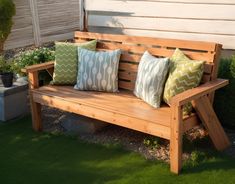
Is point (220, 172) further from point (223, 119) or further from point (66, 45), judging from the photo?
point (66, 45)

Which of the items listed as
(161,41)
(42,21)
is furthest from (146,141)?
(42,21)

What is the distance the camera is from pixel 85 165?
157 inches

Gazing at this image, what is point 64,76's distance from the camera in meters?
4.83

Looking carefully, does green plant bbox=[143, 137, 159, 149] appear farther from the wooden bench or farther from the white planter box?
the white planter box

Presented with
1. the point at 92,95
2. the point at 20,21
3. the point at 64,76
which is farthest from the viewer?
the point at 20,21

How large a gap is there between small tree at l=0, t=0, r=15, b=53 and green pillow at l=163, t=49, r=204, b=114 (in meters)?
5.12

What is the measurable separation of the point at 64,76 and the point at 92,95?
1.70ft

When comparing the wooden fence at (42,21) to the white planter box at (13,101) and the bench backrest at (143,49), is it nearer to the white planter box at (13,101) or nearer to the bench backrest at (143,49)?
the white planter box at (13,101)

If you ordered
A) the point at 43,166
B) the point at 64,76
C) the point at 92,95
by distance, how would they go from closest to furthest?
the point at 43,166 < the point at 92,95 < the point at 64,76

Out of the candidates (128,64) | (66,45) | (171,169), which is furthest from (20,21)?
(171,169)

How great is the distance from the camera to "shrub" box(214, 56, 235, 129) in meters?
4.36

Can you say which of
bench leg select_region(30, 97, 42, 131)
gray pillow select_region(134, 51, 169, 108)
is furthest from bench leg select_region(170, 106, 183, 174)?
bench leg select_region(30, 97, 42, 131)

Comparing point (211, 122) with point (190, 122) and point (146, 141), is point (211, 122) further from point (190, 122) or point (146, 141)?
point (146, 141)

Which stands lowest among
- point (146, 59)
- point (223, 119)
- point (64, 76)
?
point (223, 119)
